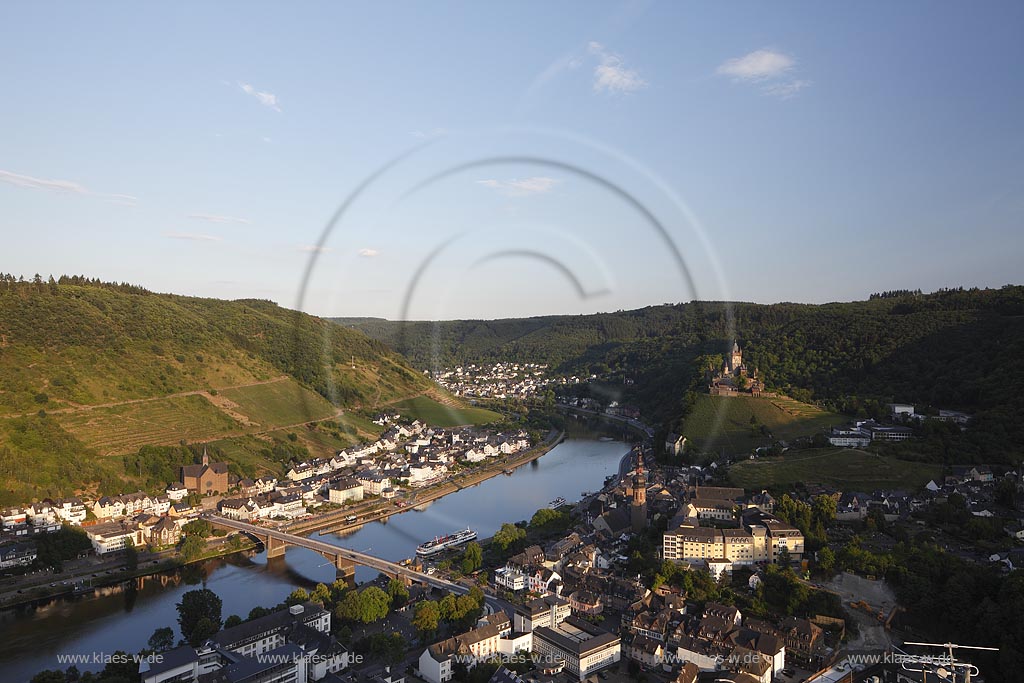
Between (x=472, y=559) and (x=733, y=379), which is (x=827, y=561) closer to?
(x=472, y=559)

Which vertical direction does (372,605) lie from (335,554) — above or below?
above

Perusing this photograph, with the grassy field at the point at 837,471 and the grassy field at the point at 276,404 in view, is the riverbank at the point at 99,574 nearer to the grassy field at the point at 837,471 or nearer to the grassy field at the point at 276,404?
the grassy field at the point at 276,404

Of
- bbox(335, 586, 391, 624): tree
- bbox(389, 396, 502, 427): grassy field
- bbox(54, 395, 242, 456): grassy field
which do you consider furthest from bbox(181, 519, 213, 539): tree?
bbox(389, 396, 502, 427): grassy field

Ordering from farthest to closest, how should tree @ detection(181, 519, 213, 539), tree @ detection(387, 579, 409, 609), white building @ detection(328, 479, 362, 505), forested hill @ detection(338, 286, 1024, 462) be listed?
forested hill @ detection(338, 286, 1024, 462)
white building @ detection(328, 479, 362, 505)
tree @ detection(181, 519, 213, 539)
tree @ detection(387, 579, 409, 609)

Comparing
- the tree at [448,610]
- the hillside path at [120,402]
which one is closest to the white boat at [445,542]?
the tree at [448,610]

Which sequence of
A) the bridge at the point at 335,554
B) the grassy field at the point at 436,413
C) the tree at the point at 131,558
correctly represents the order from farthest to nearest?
the grassy field at the point at 436,413
the tree at the point at 131,558
the bridge at the point at 335,554

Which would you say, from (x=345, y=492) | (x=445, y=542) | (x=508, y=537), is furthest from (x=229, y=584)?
(x=345, y=492)

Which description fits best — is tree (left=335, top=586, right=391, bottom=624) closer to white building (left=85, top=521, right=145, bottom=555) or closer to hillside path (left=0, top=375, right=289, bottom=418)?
white building (left=85, top=521, right=145, bottom=555)
